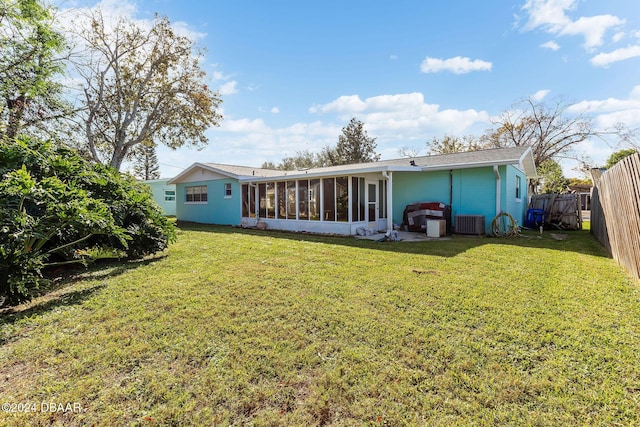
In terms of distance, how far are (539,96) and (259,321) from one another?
87.7 ft

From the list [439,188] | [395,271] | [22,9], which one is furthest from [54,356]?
[22,9]

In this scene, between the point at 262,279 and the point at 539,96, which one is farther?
the point at 539,96

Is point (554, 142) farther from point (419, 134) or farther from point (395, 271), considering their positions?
point (395, 271)

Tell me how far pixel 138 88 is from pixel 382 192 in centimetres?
1468

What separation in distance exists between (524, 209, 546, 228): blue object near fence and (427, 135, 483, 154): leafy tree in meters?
15.0

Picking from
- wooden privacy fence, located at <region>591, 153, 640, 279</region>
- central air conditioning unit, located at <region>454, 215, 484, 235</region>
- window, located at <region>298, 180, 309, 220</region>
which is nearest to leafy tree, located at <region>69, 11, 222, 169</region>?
window, located at <region>298, 180, 309, 220</region>

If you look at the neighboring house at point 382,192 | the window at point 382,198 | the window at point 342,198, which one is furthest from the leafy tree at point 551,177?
the window at point 342,198

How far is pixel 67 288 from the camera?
466 cm

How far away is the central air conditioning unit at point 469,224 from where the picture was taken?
10087 mm

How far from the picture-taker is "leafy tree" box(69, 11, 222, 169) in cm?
1549

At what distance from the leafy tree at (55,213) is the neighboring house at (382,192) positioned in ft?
18.3

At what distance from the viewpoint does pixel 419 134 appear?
28281 millimetres

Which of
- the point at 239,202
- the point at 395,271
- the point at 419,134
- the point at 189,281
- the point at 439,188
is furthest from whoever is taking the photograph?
the point at 419,134

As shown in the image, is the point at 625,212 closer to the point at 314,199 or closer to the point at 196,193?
the point at 314,199
